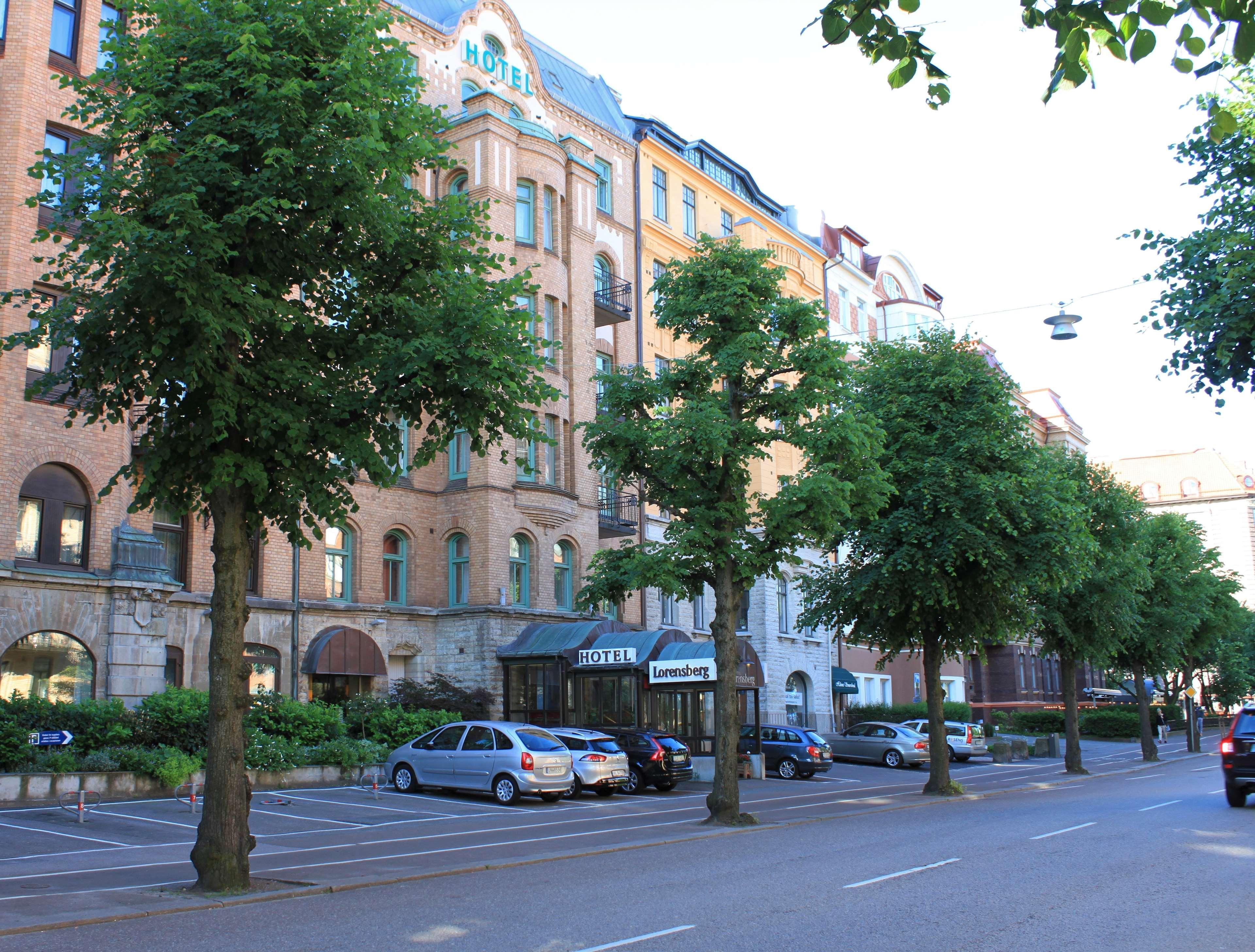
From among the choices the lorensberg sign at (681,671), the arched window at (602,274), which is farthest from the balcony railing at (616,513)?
the lorensberg sign at (681,671)

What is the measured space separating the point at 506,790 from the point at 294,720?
540 cm

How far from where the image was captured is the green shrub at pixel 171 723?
71.4ft

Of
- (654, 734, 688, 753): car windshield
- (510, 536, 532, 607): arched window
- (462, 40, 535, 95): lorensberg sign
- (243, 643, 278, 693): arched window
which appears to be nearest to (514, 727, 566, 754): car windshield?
(654, 734, 688, 753): car windshield

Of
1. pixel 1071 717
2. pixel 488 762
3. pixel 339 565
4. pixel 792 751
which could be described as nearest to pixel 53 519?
pixel 339 565

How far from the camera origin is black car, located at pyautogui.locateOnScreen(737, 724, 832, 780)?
33.1 meters

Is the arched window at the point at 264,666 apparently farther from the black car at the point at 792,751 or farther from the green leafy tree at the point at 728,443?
the black car at the point at 792,751

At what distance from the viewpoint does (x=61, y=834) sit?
53.1 ft

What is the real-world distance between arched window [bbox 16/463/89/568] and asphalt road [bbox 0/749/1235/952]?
6322 mm

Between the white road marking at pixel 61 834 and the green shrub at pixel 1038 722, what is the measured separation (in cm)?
5322

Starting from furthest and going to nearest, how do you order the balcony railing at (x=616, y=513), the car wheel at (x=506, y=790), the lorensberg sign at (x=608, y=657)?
the balcony railing at (x=616, y=513) < the lorensberg sign at (x=608, y=657) < the car wheel at (x=506, y=790)

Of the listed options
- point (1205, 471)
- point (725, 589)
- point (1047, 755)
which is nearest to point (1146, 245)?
point (725, 589)

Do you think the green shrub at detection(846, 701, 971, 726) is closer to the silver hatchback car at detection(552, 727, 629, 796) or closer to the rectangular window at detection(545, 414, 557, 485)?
the rectangular window at detection(545, 414, 557, 485)

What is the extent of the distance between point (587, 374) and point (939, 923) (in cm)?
2690

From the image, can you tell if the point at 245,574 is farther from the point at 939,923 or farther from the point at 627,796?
Answer: the point at 627,796
